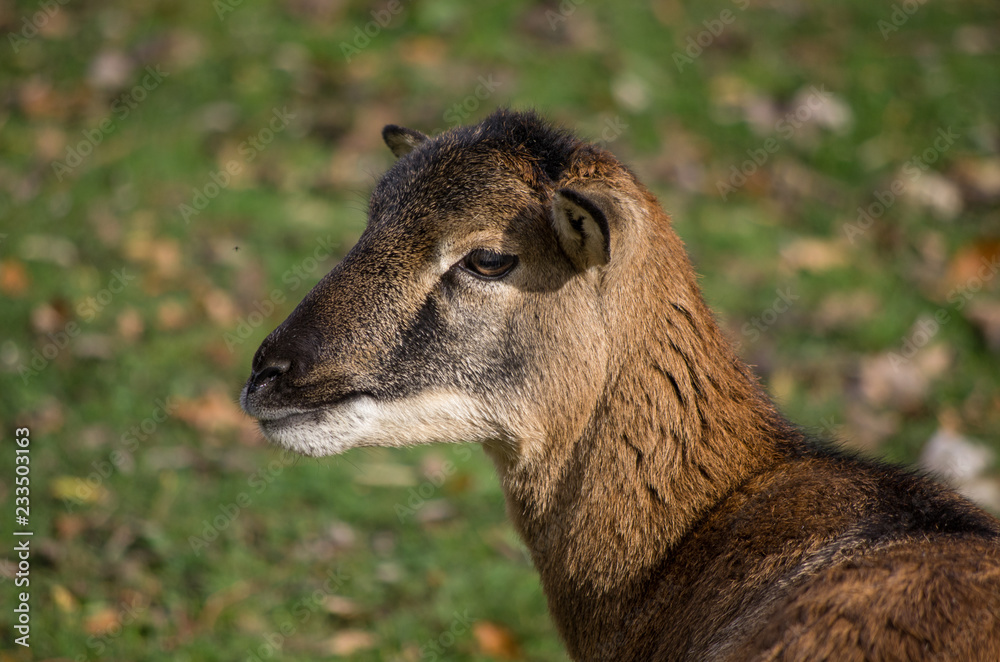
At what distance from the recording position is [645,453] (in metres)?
3.46

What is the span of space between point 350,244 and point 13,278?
262cm

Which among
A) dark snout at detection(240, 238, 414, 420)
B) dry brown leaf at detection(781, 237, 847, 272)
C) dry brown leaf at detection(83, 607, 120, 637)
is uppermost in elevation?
dark snout at detection(240, 238, 414, 420)

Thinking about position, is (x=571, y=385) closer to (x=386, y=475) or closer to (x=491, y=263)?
(x=491, y=263)

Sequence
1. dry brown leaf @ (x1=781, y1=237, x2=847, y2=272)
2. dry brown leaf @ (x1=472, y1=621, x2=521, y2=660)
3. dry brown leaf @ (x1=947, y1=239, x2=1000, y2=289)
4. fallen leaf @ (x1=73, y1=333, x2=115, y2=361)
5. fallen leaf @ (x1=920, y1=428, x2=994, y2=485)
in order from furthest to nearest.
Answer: dry brown leaf @ (x1=781, y1=237, x2=847, y2=272) < dry brown leaf @ (x1=947, y1=239, x2=1000, y2=289) < fallen leaf @ (x1=73, y1=333, x2=115, y2=361) < fallen leaf @ (x1=920, y1=428, x2=994, y2=485) < dry brown leaf @ (x1=472, y1=621, x2=521, y2=660)

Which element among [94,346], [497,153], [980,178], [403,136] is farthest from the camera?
[980,178]

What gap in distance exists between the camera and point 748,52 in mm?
9352

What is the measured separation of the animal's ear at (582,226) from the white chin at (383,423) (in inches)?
27.3

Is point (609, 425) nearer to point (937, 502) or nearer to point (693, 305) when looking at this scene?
point (693, 305)

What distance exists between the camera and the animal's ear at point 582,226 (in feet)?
10.5

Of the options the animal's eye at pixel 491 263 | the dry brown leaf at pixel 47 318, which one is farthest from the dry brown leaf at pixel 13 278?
the animal's eye at pixel 491 263

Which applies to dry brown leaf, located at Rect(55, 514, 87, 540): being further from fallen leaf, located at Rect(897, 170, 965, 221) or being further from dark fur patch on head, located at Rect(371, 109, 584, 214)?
fallen leaf, located at Rect(897, 170, 965, 221)

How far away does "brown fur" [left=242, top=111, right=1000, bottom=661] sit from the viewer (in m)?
3.41

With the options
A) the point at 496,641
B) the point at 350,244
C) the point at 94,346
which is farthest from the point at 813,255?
the point at 94,346

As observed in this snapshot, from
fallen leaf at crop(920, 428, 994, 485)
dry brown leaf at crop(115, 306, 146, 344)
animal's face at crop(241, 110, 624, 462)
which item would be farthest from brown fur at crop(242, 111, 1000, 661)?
dry brown leaf at crop(115, 306, 146, 344)
